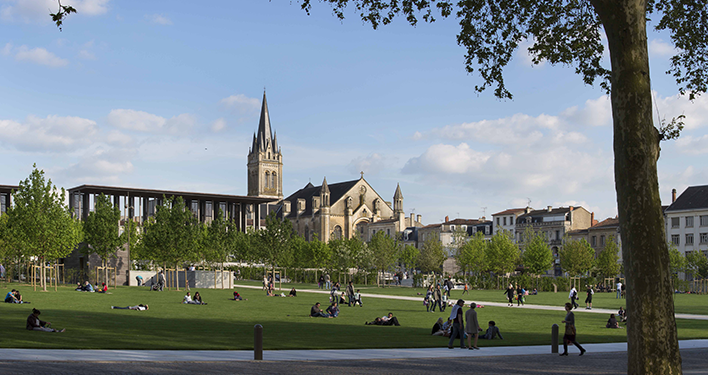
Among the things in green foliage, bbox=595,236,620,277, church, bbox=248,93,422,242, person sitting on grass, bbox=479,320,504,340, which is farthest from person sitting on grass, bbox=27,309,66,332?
church, bbox=248,93,422,242

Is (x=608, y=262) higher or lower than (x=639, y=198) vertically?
lower

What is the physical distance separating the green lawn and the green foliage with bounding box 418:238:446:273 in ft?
203

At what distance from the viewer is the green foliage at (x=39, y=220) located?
43844 mm

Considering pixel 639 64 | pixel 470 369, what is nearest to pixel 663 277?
pixel 639 64

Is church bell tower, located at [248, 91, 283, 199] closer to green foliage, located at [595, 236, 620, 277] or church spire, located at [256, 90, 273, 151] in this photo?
church spire, located at [256, 90, 273, 151]

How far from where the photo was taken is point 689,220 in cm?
9000

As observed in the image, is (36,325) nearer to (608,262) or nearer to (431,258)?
(608,262)

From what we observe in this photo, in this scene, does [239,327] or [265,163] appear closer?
[239,327]

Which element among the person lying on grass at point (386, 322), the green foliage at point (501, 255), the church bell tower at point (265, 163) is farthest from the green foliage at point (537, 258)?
the church bell tower at point (265, 163)

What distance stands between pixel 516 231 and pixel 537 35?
102729 millimetres

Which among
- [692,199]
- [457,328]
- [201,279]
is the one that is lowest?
[201,279]

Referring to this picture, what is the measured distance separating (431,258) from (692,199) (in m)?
35.6

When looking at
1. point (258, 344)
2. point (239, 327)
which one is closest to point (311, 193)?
point (239, 327)

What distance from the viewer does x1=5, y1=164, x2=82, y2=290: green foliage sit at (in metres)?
43.8
